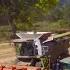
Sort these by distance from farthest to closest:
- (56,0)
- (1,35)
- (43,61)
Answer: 1. (1,35)
2. (56,0)
3. (43,61)

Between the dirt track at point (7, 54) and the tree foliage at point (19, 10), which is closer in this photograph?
the dirt track at point (7, 54)

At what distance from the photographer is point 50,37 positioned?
17.9m

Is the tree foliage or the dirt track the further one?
the tree foliage

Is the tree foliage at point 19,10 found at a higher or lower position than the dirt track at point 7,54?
higher

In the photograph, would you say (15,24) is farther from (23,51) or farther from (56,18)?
(56,18)

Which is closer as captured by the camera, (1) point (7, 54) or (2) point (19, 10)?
(1) point (7, 54)

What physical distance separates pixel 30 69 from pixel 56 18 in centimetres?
3301

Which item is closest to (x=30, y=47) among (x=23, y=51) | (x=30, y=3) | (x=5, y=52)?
(x=23, y=51)

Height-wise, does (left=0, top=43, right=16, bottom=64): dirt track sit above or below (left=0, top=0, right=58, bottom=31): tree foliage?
below

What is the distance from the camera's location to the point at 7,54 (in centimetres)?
2317

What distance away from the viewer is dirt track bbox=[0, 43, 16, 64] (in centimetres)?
2032

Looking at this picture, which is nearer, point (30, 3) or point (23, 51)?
point (23, 51)

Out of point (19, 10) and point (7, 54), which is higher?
point (19, 10)

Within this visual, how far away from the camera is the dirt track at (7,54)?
2032 cm
